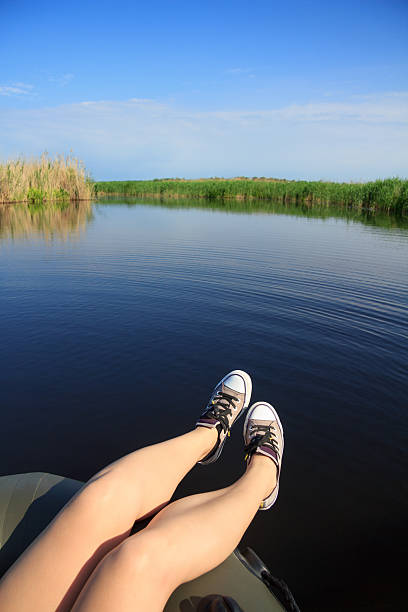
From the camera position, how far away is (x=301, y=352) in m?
4.55

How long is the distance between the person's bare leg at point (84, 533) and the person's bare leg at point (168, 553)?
0.13 metres

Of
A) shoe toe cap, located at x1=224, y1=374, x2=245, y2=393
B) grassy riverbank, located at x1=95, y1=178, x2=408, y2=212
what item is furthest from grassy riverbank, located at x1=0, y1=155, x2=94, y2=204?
shoe toe cap, located at x1=224, y1=374, x2=245, y2=393

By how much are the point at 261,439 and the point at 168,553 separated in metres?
1.30

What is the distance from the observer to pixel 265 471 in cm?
221

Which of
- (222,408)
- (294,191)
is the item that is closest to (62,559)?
(222,408)

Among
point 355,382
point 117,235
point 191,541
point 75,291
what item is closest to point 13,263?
point 75,291

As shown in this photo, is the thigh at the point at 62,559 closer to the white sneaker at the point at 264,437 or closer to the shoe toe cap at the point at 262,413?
the white sneaker at the point at 264,437

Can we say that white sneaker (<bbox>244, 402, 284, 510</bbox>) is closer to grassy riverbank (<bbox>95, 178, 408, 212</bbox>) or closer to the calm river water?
the calm river water

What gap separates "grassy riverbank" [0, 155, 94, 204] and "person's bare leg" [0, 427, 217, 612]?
28.7 meters

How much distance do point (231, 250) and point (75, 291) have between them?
18.0 feet

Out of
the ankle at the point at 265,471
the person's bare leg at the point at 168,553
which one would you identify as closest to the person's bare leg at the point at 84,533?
the person's bare leg at the point at 168,553

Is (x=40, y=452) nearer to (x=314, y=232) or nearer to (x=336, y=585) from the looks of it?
(x=336, y=585)

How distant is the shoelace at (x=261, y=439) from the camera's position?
2.48m

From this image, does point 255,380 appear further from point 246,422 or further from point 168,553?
point 168,553
